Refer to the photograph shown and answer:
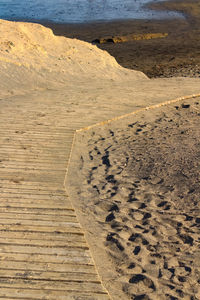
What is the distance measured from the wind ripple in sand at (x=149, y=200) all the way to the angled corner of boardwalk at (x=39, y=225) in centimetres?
46

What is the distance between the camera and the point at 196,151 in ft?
26.9

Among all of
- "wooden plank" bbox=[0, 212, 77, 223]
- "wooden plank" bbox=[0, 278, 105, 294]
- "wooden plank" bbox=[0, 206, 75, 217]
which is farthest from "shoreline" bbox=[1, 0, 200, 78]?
"wooden plank" bbox=[0, 278, 105, 294]

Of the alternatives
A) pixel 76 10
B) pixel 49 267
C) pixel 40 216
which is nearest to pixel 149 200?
pixel 40 216

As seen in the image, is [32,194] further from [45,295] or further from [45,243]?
[45,295]

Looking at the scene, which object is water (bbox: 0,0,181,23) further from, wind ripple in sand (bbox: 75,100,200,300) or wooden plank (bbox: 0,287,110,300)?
wooden plank (bbox: 0,287,110,300)

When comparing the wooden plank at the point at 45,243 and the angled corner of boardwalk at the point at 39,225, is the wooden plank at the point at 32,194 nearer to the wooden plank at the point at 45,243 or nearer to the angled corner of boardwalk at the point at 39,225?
the angled corner of boardwalk at the point at 39,225

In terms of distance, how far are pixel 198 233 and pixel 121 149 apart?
3.02 meters

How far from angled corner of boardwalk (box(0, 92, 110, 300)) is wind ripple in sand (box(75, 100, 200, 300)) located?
1.50ft

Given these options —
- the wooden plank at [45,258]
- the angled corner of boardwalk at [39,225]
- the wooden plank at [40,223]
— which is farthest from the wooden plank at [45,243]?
the wooden plank at [40,223]

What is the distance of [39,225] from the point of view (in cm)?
521

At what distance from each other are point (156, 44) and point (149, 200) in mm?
17273

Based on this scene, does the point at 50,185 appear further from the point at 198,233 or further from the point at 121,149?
the point at 121,149

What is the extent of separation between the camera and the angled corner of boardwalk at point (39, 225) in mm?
4238

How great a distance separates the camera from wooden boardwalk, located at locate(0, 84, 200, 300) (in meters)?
4.25
